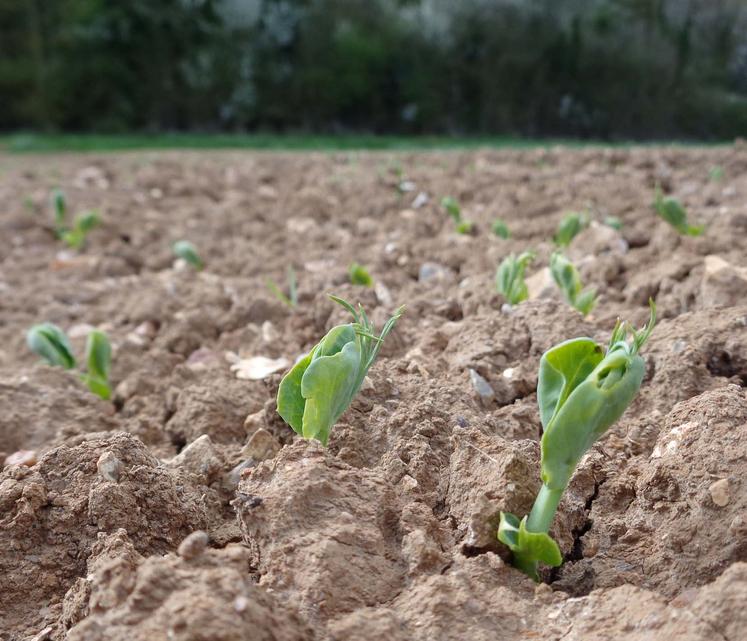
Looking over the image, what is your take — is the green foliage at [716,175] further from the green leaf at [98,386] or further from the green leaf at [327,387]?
the green leaf at [327,387]

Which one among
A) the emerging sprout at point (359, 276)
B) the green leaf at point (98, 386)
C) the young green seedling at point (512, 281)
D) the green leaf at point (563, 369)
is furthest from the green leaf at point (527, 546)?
the emerging sprout at point (359, 276)

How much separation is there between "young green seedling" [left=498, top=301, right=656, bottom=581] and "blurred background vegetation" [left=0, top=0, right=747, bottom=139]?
476 inches

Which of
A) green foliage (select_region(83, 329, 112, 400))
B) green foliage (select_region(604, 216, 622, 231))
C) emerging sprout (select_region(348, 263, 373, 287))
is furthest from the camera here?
green foliage (select_region(604, 216, 622, 231))

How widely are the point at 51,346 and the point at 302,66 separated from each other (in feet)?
41.1

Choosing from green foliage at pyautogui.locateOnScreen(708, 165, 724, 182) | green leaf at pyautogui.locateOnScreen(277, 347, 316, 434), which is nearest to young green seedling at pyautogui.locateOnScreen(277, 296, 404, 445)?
green leaf at pyautogui.locateOnScreen(277, 347, 316, 434)

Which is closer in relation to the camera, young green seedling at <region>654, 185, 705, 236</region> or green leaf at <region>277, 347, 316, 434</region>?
green leaf at <region>277, 347, 316, 434</region>

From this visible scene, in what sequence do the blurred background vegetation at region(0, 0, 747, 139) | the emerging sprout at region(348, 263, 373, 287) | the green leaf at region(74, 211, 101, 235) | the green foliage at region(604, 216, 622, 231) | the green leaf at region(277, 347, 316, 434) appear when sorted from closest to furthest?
the green leaf at region(277, 347, 316, 434), the emerging sprout at region(348, 263, 373, 287), the green foliage at region(604, 216, 622, 231), the green leaf at region(74, 211, 101, 235), the blurred background vegetation at region(0, 0, 747, 139)

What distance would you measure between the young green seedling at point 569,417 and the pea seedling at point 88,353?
4.22 ft

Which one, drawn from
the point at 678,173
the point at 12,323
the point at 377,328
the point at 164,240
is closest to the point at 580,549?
the point at 377,328

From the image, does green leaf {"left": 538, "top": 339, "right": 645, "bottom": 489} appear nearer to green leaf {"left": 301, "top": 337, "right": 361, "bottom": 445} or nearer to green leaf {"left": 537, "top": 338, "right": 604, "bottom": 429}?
green leaf {"left": 537, "top": 338, "right": 604, "bottom": 429}

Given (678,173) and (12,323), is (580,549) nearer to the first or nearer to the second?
(12,323)

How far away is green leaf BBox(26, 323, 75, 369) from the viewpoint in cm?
220

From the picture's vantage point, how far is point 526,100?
13.3 metres

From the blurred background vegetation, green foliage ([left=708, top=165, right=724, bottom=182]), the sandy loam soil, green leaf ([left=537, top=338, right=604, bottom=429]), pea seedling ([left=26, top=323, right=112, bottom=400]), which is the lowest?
pea seedling ([left=26, top=323, right=112, bottom=400])
